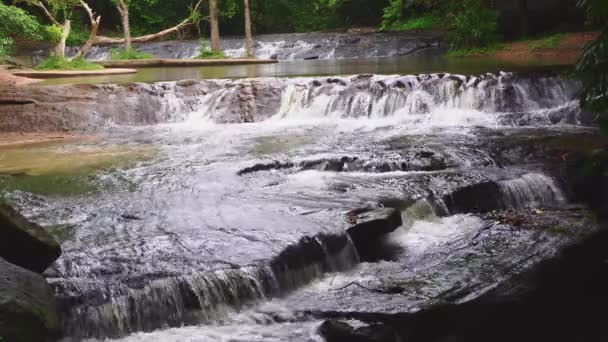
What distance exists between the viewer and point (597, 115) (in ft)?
13.2

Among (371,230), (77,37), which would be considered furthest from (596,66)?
(77,37)

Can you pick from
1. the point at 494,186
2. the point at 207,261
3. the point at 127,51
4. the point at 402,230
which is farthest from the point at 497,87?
the point at 127,51

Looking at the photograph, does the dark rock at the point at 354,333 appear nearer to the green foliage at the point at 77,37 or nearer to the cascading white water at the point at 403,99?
the cascading white water at the point at 403,99

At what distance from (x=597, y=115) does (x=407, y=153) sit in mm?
5799

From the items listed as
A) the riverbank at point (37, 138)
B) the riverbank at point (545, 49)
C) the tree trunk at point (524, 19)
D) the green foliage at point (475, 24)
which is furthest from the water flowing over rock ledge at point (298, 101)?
the tree trunk at point (524, 19)

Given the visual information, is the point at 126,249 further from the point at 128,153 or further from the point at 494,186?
the point at 128,153

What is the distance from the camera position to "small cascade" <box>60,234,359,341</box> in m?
5.21

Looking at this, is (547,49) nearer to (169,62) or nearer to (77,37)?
(169,62)

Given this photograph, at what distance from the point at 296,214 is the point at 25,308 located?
3.25m

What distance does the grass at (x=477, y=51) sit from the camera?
2311 cm

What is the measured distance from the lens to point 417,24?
107ft

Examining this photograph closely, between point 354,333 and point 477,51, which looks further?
point 477,51

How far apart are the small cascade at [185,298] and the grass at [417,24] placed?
26515 millimetres

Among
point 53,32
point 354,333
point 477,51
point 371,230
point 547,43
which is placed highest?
point 53,32
